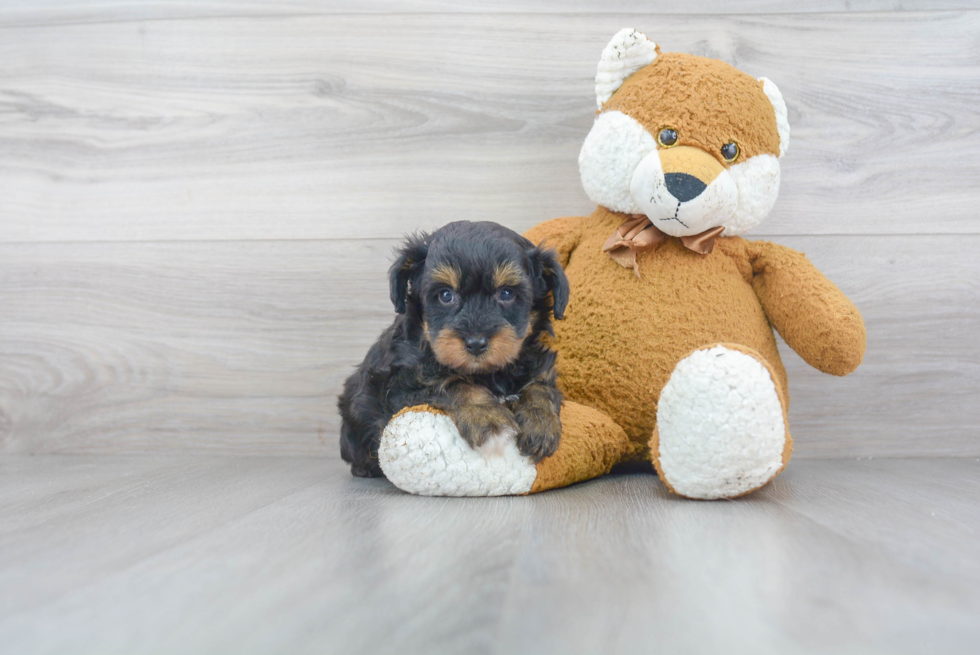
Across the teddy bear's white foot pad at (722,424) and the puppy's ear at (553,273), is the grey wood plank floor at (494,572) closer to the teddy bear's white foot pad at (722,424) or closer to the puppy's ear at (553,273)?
the teddy bear's white foot pad at (722,424)

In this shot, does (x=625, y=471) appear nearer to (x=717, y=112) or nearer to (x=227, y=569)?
(x=717, y=112)

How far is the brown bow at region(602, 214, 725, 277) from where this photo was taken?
1575 mm

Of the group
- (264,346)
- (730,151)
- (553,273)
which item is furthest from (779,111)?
(264,346)

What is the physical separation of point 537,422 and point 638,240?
1.61 feet

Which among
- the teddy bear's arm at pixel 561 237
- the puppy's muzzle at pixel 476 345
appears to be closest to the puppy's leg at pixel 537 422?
the puppy's muzzle at pixel 476 345

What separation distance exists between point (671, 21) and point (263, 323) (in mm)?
1448

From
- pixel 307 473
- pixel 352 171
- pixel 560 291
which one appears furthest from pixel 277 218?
pixel 560 291

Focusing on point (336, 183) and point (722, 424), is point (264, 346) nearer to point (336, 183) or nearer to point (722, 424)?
point (336, 183)

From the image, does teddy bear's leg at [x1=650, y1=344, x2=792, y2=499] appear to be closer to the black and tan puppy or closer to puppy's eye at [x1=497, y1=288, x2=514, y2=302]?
the black and tan puppy

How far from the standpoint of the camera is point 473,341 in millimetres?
1303

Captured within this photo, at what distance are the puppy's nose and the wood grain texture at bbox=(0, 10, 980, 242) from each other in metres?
0.80

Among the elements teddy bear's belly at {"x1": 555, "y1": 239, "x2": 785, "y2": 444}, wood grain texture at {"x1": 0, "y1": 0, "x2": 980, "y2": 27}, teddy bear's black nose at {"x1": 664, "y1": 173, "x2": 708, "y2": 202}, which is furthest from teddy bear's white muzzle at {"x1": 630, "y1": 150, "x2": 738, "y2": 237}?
wood grain texture at {"x1": 0, "y1": 0, "x2": 980, "y2": 27}

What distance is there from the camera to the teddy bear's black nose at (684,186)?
4.80 feet

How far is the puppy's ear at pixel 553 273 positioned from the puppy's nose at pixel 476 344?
0.23 m
